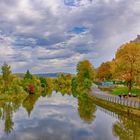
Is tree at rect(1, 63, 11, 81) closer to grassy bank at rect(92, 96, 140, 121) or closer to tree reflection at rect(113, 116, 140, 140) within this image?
grassy bank at rect(92, 96, 140, 121)

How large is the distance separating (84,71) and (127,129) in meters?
Answer: 97.8

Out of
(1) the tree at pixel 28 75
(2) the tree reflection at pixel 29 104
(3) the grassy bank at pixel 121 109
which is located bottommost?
(2) the tree reflection at pixel 29 104

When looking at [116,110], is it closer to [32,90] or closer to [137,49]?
[137,49]

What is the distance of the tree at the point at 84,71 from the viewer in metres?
140

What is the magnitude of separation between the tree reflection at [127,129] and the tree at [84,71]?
285 feet

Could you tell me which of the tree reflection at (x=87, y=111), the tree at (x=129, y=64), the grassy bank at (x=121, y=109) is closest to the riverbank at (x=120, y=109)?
the grassy bank at (x=121, y=109)

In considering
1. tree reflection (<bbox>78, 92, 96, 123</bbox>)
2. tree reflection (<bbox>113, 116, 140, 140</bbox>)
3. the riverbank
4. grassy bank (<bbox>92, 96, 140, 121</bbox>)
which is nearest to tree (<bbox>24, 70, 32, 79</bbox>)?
→ tree reflection (<bbox>78, 92, 96, 123</bbox>)

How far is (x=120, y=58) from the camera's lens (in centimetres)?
8131

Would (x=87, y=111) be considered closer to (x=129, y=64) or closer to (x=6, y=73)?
(x=129, y=64)

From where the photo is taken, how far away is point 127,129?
44250mm

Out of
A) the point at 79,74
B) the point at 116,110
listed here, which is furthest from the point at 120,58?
the point at 79,74

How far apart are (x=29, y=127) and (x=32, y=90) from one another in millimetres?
98159

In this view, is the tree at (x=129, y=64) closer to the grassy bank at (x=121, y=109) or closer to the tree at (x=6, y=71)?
the grassy bank at (x=121, y=109)

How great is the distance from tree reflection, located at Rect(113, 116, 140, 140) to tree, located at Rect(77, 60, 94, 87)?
86.9 meters
